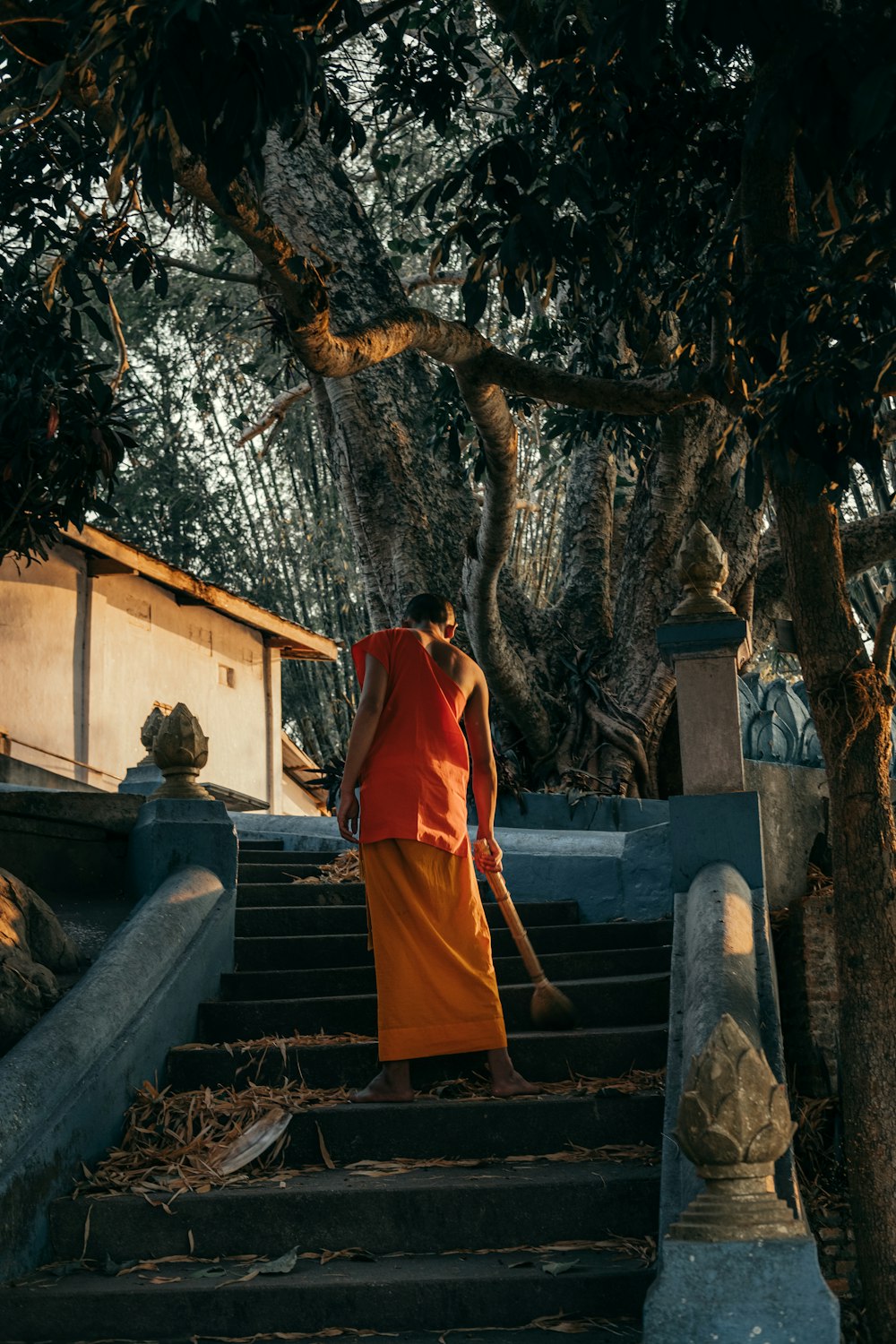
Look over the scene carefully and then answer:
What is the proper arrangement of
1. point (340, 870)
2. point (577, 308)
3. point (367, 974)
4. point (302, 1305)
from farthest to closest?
point (577, 308), point (340, 870), point (367, 974), point (302, 1305)

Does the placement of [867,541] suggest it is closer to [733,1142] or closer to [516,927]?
[516,927]

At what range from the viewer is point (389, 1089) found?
16.3 ft

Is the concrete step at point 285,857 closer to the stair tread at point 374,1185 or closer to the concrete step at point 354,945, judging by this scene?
the concrete step at point 354,945

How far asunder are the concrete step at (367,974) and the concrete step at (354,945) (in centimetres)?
24

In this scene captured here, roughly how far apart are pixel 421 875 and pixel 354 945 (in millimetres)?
1344

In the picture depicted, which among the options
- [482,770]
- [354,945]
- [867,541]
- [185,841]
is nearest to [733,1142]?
[482,770]

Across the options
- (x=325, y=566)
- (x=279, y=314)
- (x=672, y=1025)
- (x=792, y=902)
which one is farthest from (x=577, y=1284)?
(x=325, y=566)

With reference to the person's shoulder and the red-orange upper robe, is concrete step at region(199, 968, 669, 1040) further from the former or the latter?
the person's shoulder

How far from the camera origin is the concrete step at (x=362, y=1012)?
Result: 555 cm

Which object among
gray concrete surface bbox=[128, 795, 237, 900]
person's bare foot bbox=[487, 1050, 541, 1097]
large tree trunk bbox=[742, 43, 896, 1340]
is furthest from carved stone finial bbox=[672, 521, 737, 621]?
gray concrete surface bbox=[128, 795, 237, 900]

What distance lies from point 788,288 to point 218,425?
16319 mm

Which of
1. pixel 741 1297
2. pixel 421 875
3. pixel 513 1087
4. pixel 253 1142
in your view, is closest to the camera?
pixel 741 1297

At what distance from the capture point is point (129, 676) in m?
15.1

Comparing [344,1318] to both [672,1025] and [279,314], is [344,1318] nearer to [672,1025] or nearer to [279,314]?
[672,1025]
